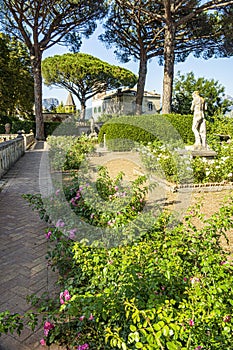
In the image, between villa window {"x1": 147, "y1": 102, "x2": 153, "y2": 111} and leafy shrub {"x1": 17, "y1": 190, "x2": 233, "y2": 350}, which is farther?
villa window {"x1": 147, "y1": 102, "x2": 153, "y2": 111}

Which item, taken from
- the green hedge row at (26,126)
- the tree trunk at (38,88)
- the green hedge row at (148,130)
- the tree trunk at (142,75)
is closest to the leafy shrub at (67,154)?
the green hedge row at (148,130)

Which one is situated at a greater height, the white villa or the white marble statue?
the white villa

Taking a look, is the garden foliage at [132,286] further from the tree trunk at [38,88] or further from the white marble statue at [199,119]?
the tree trunk at [38,88]

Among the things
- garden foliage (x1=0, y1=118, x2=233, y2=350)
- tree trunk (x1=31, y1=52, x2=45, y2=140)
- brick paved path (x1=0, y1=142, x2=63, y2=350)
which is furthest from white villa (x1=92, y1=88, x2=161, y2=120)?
garden foliage (x1=0, y1=118, x2=233, y2=350)

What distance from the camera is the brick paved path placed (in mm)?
1781

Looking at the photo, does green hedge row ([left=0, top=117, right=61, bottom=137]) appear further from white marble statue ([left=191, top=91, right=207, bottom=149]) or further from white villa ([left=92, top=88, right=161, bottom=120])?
white marble statue ([left=191, top=91, right=207, bottom=149])

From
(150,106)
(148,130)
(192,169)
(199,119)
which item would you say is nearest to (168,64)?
(148,130)

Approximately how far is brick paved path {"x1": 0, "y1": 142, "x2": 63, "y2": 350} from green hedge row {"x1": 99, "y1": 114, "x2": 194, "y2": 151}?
823cm

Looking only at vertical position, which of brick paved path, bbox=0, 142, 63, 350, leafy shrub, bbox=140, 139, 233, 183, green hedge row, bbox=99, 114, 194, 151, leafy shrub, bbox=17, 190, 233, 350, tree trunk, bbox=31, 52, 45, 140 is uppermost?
tree trunk, bbox=31, 52, 45, 140

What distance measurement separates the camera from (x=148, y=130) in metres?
12.4

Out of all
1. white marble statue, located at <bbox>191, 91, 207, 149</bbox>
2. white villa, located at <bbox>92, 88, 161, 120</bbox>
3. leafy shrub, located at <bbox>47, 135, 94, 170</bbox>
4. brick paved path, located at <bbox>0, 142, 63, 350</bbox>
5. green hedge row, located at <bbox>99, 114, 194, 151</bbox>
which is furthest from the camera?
white villa, located at <bbox>92, 88, 161, 120</bbox>

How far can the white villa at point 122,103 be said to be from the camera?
109ft

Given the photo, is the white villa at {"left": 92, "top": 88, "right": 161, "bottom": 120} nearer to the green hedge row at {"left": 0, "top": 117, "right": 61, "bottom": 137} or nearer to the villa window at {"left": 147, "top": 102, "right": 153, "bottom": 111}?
the villa window at {"left": 147, "top": 102, "right": 153, "bottom": 111}

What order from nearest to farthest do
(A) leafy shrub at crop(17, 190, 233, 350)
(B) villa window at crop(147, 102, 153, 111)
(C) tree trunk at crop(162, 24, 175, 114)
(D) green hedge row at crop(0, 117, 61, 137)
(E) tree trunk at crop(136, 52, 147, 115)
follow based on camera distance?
(A) leafy shrub at crop(17, 190, 233, 350) < (C) tree trunk at crop(162, 24, 175, 114) < (E) tree trunk at crop(136, 52, 147, 115) < (D) green hedge row at crop(0, 117, 61, 137) < (B) villa window at crop(147, 102, 153, 111)
